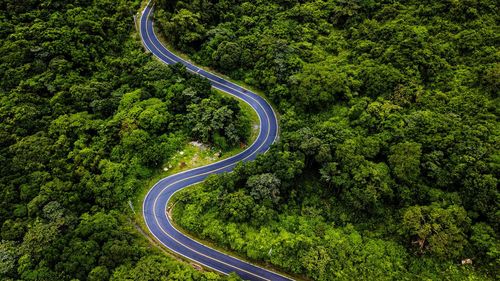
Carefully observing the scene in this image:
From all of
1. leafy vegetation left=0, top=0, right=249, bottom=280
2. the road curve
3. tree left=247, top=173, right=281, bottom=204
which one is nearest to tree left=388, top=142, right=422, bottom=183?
tree left=247, top=173, right=281, bottom=204

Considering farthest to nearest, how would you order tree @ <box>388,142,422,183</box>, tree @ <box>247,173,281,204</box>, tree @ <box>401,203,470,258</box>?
tree @ <box>247,173,281,204</box>, tree @ <box>388,142,422,183</box>, tree @ <box>401,203,470,258</box>

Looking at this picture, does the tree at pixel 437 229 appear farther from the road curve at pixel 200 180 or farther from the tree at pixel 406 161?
the road curve at pixel 200 180

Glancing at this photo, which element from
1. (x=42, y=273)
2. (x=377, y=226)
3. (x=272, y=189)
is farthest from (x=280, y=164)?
(x=42, y=273)

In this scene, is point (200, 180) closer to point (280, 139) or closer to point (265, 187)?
point (265, 187)

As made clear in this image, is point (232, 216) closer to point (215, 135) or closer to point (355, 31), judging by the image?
point (215, 135)

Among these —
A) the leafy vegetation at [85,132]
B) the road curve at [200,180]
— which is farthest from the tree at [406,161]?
the leafy vegetation at [85,132]

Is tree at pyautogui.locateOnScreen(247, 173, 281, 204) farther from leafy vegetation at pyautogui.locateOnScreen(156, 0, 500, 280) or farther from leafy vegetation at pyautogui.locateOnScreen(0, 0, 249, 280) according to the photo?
leafy vegetation at pyautogui.locateOnScreen(0, 0, 249, 280)
